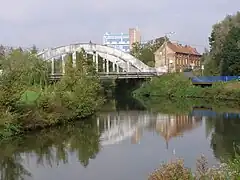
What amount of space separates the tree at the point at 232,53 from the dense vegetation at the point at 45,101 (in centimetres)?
2334

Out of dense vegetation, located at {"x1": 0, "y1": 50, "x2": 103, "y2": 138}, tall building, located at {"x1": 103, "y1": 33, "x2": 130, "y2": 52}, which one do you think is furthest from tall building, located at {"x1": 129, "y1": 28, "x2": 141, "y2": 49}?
dense vegetation, located at {"x1": 0, "y1": 50, "x2": 103, "y2": 138}

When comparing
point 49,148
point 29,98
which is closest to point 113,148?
point 49,148

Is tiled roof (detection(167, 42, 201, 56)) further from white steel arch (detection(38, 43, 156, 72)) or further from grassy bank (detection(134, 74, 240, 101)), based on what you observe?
grassy bank (detection(134, 74, 240, 101))

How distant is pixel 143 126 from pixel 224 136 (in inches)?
296

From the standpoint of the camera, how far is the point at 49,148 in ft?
72.8

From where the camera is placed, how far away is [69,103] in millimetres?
32375

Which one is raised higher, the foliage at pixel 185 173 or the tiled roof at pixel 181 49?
the tiled roof at pixel 181 49

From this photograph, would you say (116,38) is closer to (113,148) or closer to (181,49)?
(181,49)

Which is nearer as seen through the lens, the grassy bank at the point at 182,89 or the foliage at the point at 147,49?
the grassy bank at the point at 182,89

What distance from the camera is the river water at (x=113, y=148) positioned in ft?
55.1

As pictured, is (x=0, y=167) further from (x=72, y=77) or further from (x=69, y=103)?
(x=72, y=77)

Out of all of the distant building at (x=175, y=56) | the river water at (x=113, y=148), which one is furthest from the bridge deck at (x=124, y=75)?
the river water at (x=113, y=148)

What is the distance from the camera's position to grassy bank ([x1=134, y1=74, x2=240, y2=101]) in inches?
2211

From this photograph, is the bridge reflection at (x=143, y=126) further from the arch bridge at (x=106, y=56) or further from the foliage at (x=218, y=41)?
the arch bridge at (x=106, y=56)
